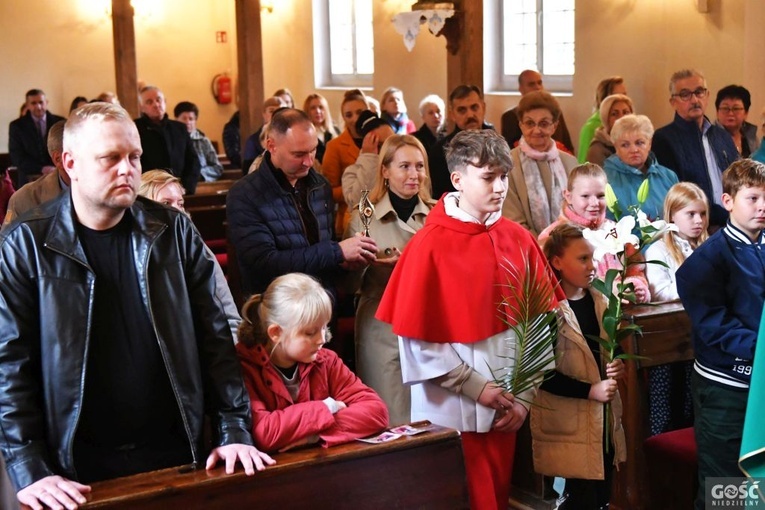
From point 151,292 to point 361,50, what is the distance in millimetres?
12485

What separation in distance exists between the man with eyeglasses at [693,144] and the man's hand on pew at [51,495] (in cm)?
454

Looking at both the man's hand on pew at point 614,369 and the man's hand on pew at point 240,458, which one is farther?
the man's hand on pew at point 614,369

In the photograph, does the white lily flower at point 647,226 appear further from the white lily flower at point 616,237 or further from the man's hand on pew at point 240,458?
the man's hand on pew at point 240,458

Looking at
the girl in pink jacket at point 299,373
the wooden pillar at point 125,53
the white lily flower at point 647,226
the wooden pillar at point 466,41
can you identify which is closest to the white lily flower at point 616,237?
the white lily flower at point 647,226

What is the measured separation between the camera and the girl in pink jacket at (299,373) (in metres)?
2.83

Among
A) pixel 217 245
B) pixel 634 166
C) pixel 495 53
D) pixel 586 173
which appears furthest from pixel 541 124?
pixel 495 53

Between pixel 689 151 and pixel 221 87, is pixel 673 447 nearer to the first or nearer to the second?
pixel 689 151

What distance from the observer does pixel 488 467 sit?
3588 millimetres

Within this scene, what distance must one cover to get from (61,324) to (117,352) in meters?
0.15

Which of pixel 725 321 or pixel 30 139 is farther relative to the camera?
pixel 30 139

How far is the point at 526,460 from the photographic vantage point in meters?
3.93

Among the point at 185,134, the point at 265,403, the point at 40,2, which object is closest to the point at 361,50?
the point at 40,2

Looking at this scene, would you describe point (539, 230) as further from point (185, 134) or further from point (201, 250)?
point (185, 134)

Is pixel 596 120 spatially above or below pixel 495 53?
below
